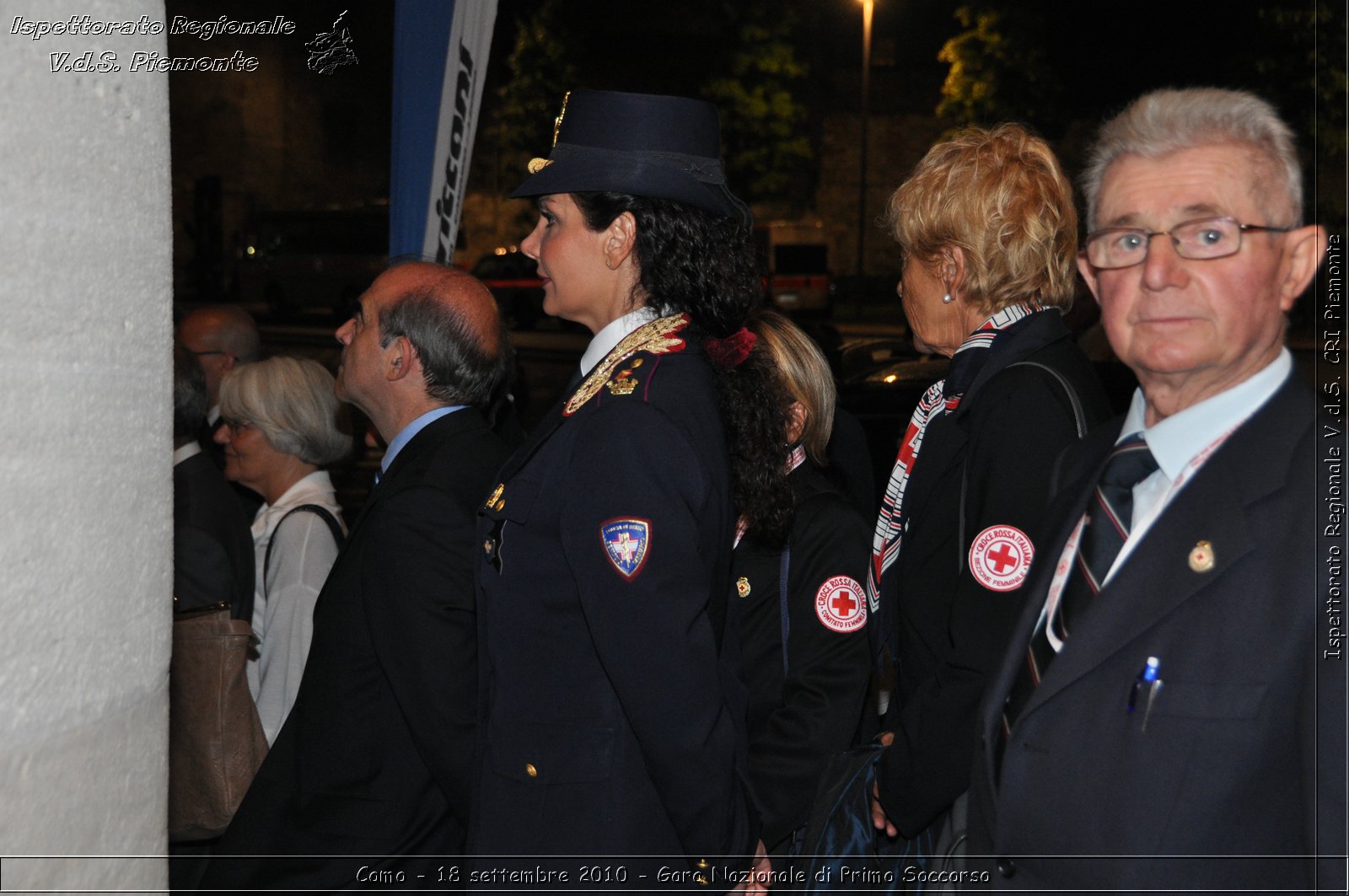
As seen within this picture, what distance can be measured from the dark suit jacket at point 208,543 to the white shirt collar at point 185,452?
0.4 inches

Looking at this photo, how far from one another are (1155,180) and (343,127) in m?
41.2

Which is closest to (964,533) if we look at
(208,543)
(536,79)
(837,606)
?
(837,606)

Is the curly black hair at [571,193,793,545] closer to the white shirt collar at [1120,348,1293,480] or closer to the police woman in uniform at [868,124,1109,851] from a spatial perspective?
the police woman in uniform at [868,124,1109,851]

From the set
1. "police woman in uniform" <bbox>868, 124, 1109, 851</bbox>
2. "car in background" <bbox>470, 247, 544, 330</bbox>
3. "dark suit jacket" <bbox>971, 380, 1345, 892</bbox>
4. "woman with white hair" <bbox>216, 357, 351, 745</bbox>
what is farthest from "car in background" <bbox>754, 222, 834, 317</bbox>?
"dark suit jacket" <bbox>971, 380, 1345, 892</bbox>

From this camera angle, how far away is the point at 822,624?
2.83 metres

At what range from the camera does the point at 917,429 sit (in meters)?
2.76

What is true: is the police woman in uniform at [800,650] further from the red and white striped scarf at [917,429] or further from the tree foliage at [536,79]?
the tree foliage at [536,79]

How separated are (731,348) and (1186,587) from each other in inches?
41.0

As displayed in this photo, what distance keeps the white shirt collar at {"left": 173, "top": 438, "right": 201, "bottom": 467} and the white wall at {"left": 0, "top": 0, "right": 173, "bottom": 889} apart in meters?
2.14

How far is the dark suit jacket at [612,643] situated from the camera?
6.71 ft

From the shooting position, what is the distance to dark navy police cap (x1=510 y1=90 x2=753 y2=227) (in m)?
2.33

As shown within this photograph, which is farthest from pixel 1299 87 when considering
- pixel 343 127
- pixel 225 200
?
pixel 225 200

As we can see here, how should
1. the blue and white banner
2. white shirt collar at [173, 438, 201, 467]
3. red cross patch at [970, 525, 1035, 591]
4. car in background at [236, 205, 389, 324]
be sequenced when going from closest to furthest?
red cross patch at [970, 525, 1035, 591]
white shirt collar at [173, 438, 201, 467]
the blue and white banner
car in background at [236, 205, 389, 324]

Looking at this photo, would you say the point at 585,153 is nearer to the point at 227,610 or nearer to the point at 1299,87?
the point at 227,610
